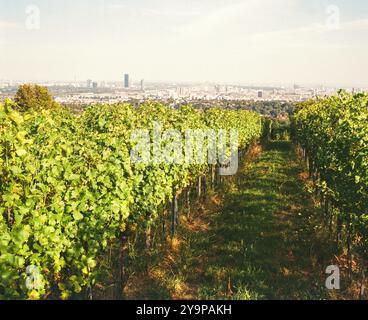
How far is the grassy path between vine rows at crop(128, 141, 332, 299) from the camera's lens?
25.9 feet

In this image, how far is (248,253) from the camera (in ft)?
31.6

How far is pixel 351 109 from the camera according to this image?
927 centimetres

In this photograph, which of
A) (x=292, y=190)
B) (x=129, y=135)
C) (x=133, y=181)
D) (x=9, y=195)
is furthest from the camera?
(x=292, y=190)

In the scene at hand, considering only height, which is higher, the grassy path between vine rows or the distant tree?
the distant tree

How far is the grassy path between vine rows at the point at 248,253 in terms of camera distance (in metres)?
7.90

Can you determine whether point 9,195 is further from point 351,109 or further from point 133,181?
point 351,109

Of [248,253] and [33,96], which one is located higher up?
[33,96]

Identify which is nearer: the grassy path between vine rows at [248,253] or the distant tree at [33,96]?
the grassy path between vine rows at [248,253]

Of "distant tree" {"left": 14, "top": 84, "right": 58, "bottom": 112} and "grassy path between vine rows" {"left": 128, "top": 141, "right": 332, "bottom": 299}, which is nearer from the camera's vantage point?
"grassy path between vine rows" {"left": 128, "top": 141, "right": 332, "bottom": 299}

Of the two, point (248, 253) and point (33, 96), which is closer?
point (248, 253)

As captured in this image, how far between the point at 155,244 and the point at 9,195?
646 cm

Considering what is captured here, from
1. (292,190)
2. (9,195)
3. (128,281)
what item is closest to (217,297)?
(128,281)

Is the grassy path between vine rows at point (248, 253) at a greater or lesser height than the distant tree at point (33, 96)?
lesser

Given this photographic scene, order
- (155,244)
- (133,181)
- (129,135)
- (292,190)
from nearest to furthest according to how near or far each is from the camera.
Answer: (133,181) → (129,135) → (155,244) → (292,190)
